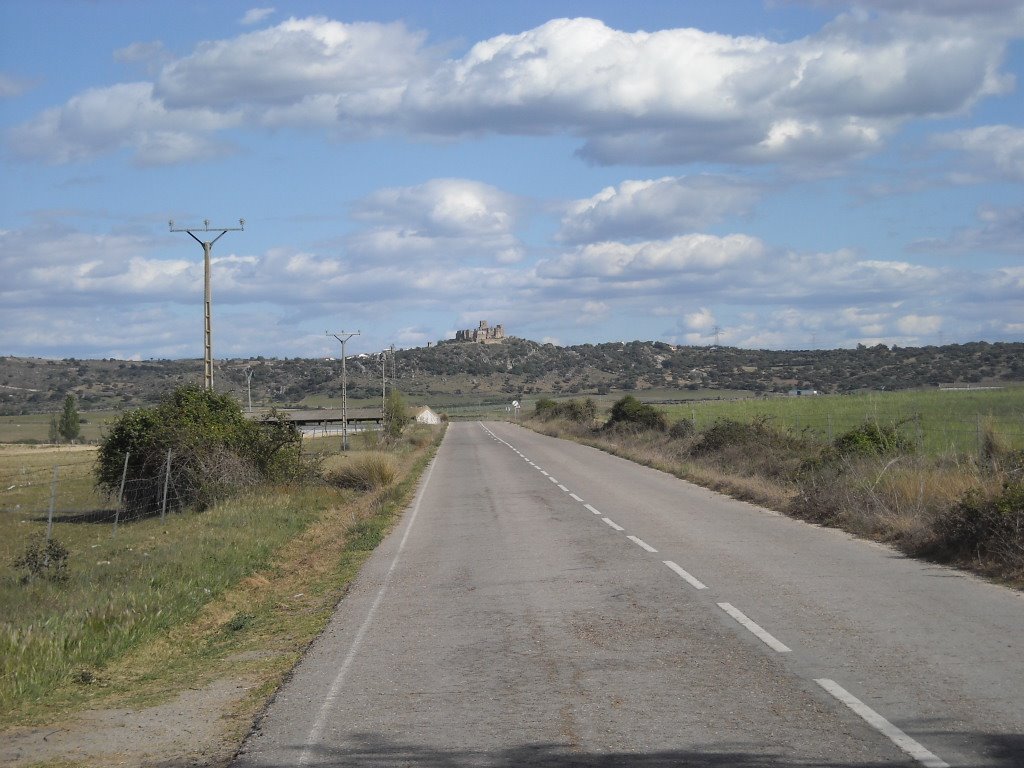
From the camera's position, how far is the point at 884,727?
20.2ft

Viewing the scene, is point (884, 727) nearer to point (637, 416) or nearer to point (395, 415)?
point (637, 416)

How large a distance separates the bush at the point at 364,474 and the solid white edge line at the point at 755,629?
20.4m

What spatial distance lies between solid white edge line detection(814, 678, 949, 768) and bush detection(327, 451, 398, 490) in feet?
76.8

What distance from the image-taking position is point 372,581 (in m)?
13.3

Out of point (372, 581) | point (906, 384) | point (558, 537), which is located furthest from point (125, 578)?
point (906, 384)

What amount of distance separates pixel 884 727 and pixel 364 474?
25.7 m

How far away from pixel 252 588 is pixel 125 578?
1.75 meters

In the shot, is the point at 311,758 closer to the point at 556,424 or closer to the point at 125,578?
the point at 125,578

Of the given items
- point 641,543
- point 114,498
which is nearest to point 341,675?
point 641,543

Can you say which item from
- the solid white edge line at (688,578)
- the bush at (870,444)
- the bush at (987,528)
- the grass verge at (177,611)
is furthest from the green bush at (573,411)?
the solid white edge line at (688,578)

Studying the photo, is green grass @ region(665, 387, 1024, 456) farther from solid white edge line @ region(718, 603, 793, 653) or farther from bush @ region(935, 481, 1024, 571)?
solid white edge line @ region(718, 603, 793, 653)

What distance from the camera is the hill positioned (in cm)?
10419

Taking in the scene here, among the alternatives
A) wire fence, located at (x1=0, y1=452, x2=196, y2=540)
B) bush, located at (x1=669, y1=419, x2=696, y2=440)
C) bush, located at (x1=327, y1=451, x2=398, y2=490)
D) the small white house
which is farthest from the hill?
bush, located at (x1=327, y1=451, x2=398, y2=490)

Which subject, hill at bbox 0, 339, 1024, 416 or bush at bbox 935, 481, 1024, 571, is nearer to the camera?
bush at bbox 935, 481, 1024, 571
